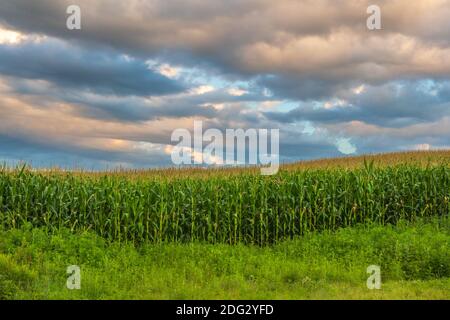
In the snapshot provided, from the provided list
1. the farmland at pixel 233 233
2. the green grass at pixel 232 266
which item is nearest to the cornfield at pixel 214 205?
the farmland at pixel 233 233

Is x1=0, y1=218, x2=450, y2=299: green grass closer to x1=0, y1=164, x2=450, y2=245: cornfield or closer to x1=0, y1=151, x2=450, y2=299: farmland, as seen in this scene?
x1=0, y1=151, x2=450, y2=299: farmland

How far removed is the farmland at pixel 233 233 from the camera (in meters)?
14.6

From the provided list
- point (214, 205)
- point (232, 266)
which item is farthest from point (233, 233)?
point (232, 266)

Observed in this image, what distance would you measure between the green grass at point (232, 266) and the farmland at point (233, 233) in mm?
50

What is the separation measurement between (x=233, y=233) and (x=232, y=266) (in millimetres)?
5337

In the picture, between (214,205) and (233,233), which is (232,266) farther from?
(214,205)

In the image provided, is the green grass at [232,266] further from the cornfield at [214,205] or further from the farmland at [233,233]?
the cornfield at [214,205]

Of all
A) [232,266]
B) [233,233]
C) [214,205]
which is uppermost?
[214,205]

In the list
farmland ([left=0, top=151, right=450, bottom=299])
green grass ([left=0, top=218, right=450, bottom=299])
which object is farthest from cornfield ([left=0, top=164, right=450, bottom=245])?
green grass ([left=0, top=218, right=450, bottom=299])

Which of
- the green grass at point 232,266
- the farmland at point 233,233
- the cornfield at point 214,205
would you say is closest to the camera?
the green grass at point 232,266

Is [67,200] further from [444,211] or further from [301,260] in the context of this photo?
Answer: [444,211]

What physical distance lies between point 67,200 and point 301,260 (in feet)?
32.0

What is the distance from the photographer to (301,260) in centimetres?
1806

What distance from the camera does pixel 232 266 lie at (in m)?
16.5
